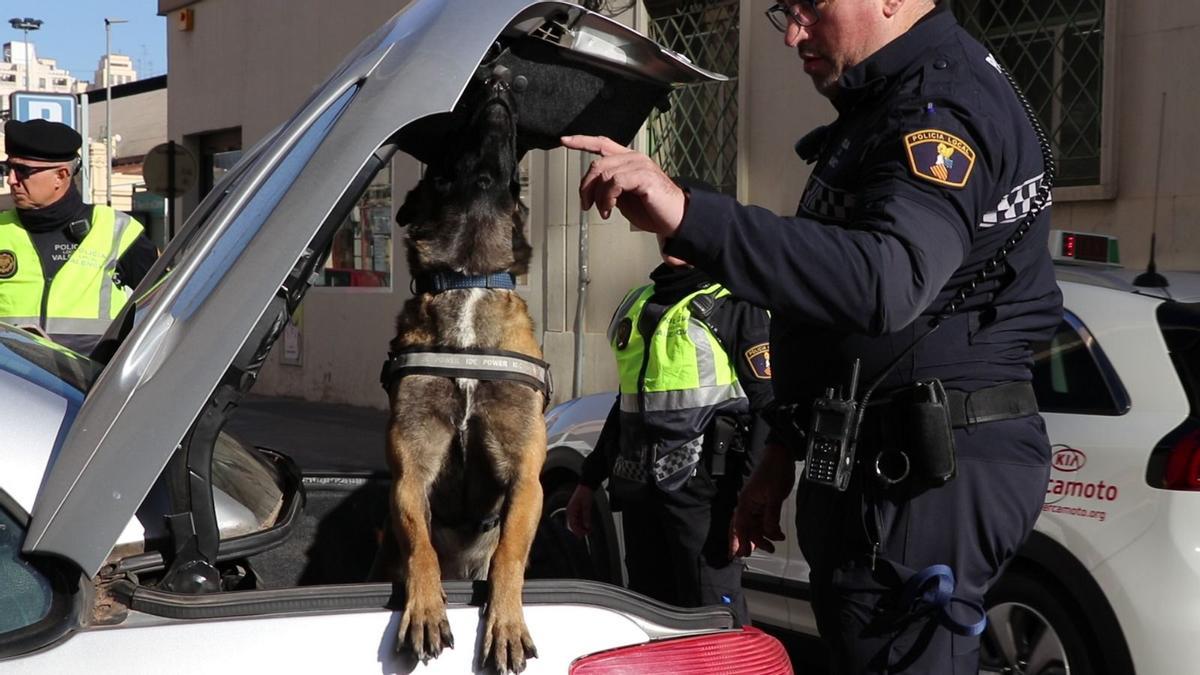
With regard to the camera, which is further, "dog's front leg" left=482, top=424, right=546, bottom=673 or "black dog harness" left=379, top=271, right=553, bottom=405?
"black dog harness" left=379, top=271, right=553, bottom=405

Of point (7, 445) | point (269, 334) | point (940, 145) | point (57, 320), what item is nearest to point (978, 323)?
point (940, 145)

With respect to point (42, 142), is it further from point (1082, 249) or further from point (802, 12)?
point (1082, 249)

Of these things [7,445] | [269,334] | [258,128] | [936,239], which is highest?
[258,128]

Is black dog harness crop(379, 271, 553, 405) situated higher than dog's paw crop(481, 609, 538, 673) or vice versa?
black dog harness crop(379, 271, 553, 405)

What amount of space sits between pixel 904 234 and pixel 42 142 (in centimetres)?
425

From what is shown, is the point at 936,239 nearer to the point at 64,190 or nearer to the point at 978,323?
the point at 978,323

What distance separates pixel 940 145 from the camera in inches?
84.9

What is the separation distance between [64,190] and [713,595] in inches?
120

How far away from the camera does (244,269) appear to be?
204cm

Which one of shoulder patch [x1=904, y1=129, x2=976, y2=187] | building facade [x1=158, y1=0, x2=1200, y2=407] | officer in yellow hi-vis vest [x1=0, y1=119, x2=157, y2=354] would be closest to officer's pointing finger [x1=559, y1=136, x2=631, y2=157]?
shoulder patch [x1=904, y1=129, x2=976, y2=187]

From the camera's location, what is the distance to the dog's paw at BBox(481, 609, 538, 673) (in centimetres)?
218

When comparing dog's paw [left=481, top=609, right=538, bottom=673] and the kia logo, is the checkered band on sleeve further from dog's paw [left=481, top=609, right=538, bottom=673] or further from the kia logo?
the kia logo

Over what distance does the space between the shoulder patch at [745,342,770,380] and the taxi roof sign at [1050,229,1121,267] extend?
134 centimetres

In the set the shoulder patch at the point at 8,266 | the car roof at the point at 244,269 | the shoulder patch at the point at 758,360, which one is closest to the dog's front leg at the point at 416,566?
the car roof at the point at 244,269
